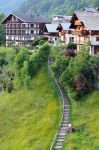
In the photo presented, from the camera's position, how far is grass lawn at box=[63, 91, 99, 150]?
62375mm

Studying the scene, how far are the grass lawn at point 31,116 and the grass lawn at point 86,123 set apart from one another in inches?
106

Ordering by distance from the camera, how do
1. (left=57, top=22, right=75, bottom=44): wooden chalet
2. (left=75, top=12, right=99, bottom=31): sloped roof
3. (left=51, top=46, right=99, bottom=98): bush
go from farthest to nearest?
(left=57, top=22, right=75, bottom=44): wooden chalet < (left=75, top=12, right=99, bottom=31): sloped roof < (left=51, top=46, right=99, bottom=98): bush

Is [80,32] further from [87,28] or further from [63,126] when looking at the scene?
[63,126]

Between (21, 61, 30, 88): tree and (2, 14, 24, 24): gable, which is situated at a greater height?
(2, 14, 24, 24): gable

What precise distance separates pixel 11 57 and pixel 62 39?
12538mm

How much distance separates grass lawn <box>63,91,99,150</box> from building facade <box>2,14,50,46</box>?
58.5 metres

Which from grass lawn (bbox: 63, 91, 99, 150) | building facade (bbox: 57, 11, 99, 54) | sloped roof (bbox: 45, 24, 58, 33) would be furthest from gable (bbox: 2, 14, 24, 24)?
grass lawn (bbox: 63, 91, 99, 150)

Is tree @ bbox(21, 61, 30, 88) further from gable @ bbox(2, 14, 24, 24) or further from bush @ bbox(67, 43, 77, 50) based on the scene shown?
gable @ bbox(2, 14, 24, 24)

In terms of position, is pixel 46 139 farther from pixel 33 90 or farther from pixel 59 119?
pixel 33 90

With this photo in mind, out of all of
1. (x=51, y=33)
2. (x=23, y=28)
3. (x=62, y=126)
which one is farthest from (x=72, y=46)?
(x=23, y=28)

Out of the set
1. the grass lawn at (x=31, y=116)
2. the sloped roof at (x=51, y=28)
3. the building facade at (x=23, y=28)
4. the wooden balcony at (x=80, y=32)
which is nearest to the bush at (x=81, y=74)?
the grass lawn at (x=31, y=116)

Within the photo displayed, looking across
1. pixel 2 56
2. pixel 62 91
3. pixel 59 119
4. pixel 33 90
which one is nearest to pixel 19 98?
pixel 33 90

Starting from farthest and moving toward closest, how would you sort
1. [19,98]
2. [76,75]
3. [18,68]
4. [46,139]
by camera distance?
[18,68], [19,98], [76,75], [46,139]

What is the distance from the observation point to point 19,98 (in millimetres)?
81750
